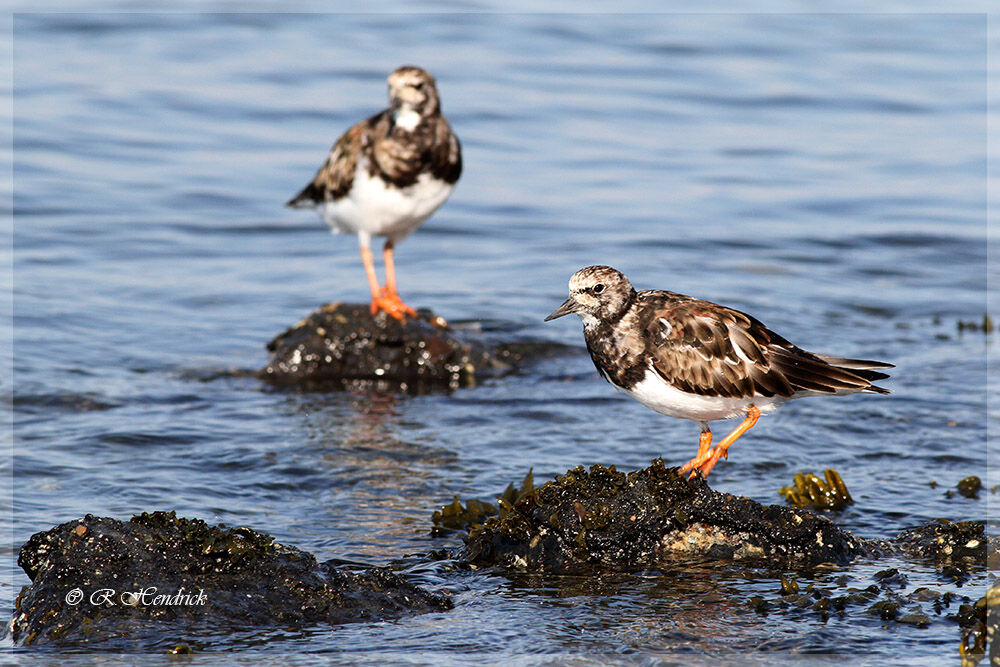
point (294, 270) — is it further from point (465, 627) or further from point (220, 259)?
point (465, 627)

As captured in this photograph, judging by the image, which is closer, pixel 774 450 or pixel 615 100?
pixel 774 450

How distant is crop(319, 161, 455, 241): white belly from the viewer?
30.8 feet

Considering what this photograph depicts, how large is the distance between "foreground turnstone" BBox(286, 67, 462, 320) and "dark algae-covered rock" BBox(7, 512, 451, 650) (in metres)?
4.68

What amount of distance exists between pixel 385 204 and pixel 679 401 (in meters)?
4.40

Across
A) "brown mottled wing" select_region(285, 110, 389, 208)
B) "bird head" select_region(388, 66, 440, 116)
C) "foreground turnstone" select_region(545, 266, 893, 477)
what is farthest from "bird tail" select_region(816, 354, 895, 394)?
"brown mottled wing" select_region(285, 110, 389, 208)

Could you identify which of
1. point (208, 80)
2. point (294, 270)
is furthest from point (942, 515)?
point (208, 80)

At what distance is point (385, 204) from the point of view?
9.46 m

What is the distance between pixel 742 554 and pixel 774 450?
2362mm

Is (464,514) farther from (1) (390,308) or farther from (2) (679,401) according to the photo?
(1) (390,308)

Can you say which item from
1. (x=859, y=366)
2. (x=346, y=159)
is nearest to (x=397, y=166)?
(x=346, y=159)

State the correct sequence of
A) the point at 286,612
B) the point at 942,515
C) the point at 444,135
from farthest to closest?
the point at 444,135 → the point at 942,515 → the point at 286,612

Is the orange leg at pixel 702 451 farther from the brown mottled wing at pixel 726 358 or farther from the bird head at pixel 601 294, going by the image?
the bird head at pixel 601 294

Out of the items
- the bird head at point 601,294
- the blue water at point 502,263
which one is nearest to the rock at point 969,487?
the blue water at point 502,263

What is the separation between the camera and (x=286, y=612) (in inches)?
193
